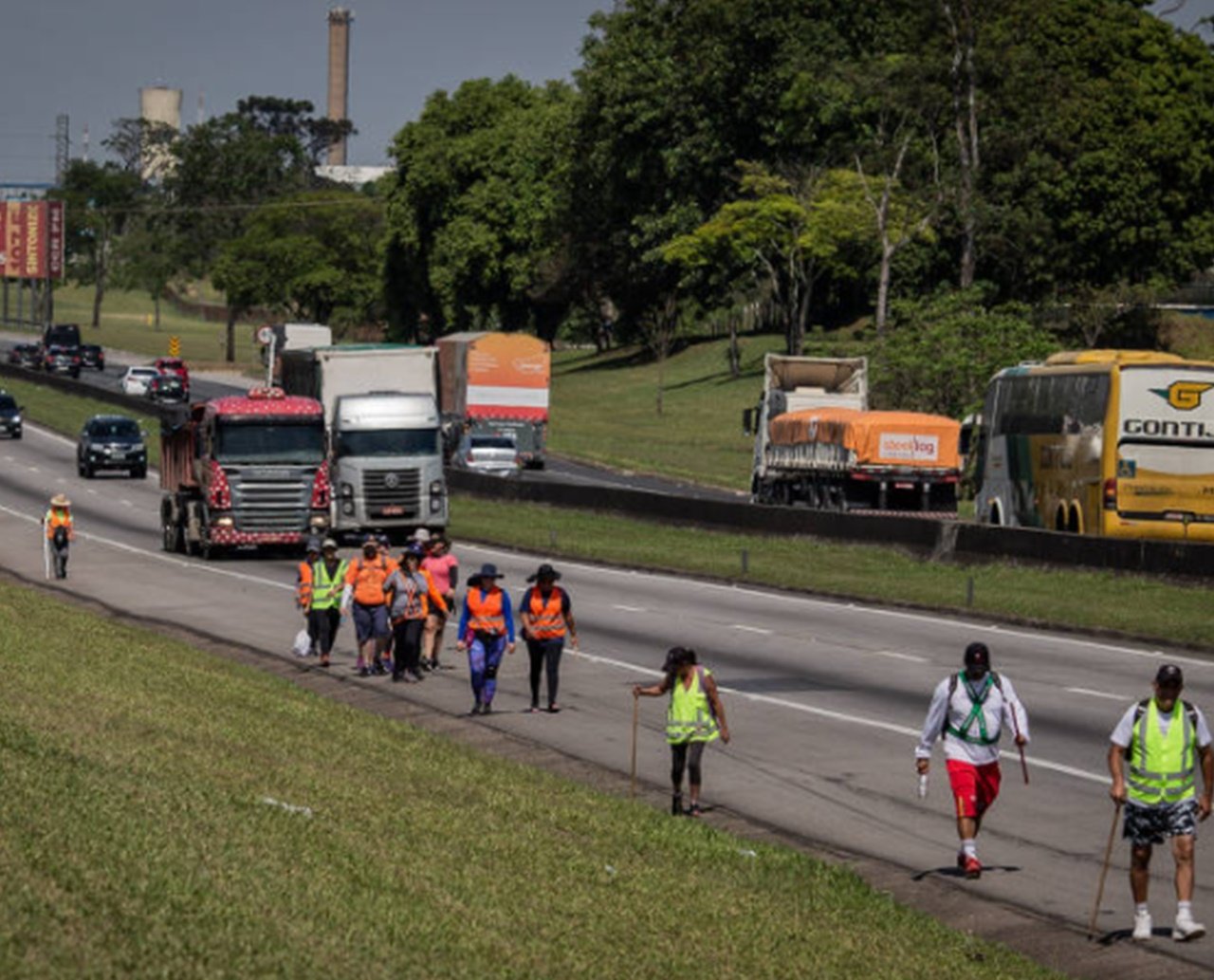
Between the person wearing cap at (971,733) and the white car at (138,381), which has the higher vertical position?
the white car at (138,381)

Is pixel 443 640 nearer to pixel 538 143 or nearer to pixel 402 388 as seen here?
pixel 402 388

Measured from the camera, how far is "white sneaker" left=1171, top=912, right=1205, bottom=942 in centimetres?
1396

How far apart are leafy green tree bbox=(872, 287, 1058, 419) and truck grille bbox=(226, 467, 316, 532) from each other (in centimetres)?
3231

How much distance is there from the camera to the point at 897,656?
31250mm

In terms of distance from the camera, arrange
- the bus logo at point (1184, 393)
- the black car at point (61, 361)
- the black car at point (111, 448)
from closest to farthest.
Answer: the bus logo at point (1184, 393) → the black car at point (111, 448) → the black car at point (61, 361)

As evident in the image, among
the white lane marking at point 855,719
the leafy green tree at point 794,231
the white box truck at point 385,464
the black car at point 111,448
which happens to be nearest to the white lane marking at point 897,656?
the white lane marking at point 855,719

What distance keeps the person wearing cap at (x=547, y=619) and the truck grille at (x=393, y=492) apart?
81.7 ft

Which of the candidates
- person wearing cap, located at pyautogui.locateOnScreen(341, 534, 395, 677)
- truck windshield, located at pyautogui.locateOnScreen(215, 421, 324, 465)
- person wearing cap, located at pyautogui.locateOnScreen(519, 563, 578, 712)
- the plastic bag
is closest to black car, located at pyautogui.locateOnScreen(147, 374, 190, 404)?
truck windshield, located at pyautogui.locateOnScreen(215, 421, 324, 465)

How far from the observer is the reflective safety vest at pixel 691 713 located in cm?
1822

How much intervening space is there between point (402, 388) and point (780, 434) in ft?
34.2

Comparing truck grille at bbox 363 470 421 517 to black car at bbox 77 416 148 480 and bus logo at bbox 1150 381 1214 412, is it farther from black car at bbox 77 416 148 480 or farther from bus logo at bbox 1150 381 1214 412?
black car at bbox 77 416 148 480

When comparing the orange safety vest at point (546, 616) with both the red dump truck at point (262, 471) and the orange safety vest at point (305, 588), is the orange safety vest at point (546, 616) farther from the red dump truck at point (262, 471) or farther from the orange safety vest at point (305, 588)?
the red dump truck at point (262, 471)

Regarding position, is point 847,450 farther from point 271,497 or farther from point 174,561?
point 174,561

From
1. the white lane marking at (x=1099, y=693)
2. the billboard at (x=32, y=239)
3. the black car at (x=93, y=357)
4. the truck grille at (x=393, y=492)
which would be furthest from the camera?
the billboard at (x=32, y=239)
